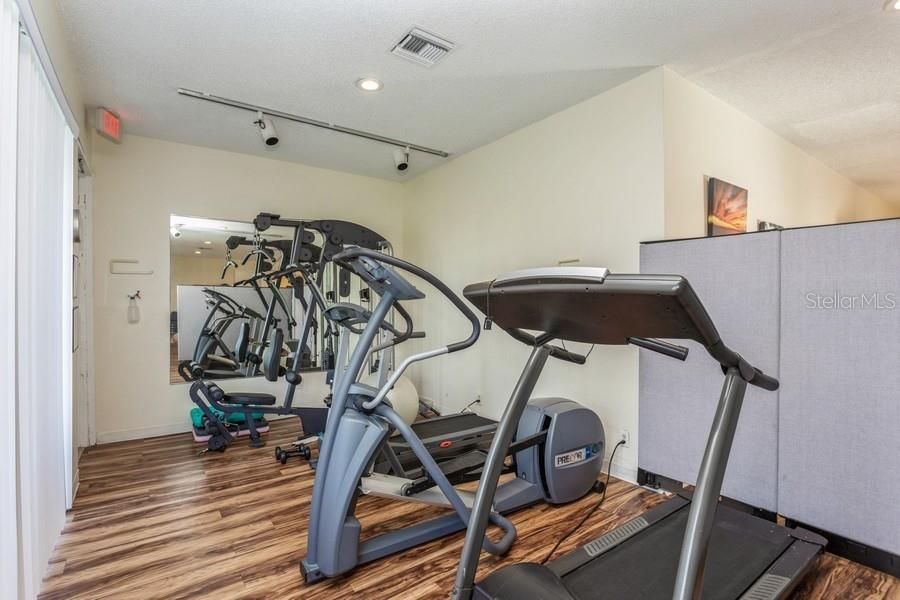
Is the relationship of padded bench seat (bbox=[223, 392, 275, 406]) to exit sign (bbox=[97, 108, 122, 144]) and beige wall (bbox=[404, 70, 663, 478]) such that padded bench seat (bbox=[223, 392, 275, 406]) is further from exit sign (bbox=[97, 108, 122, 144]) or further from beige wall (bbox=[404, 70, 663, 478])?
exit sign (bbox=[97, 108, 122, 144])

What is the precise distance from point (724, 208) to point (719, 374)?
1395 millimetres

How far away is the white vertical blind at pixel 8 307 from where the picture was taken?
1.38 metres

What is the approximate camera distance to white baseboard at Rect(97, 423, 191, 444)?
3748 millimetres

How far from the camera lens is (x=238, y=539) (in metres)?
2.23

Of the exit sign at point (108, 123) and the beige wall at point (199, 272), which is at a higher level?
the exit sign at point (108, 123)

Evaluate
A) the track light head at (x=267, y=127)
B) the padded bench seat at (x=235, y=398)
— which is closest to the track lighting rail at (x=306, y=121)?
the track light head at (x=267, y=127)

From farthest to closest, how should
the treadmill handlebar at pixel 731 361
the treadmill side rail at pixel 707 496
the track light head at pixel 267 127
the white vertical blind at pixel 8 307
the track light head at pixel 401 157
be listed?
the track light head at pixel 401 157
the track light head at pixel 267 127
the white vertical blind at pixel 8 307
the treadmill handlebar at pixel 731 361
the treadmill side rail at pixel 707 496

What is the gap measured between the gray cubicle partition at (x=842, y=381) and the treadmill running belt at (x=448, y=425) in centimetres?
187

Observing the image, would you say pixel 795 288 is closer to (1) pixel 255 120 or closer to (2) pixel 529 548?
(2) pixel 529 548

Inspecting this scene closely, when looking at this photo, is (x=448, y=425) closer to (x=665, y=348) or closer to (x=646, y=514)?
(x=646, y=514)

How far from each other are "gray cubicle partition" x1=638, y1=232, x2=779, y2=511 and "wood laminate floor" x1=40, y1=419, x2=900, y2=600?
1.17 feet

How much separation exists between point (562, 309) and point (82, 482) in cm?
345

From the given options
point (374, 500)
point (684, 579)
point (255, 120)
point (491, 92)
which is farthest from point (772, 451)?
point (255, 120)

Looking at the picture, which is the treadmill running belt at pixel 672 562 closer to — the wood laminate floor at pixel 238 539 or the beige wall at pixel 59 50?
the wood laminate floor at pixel 238 539
